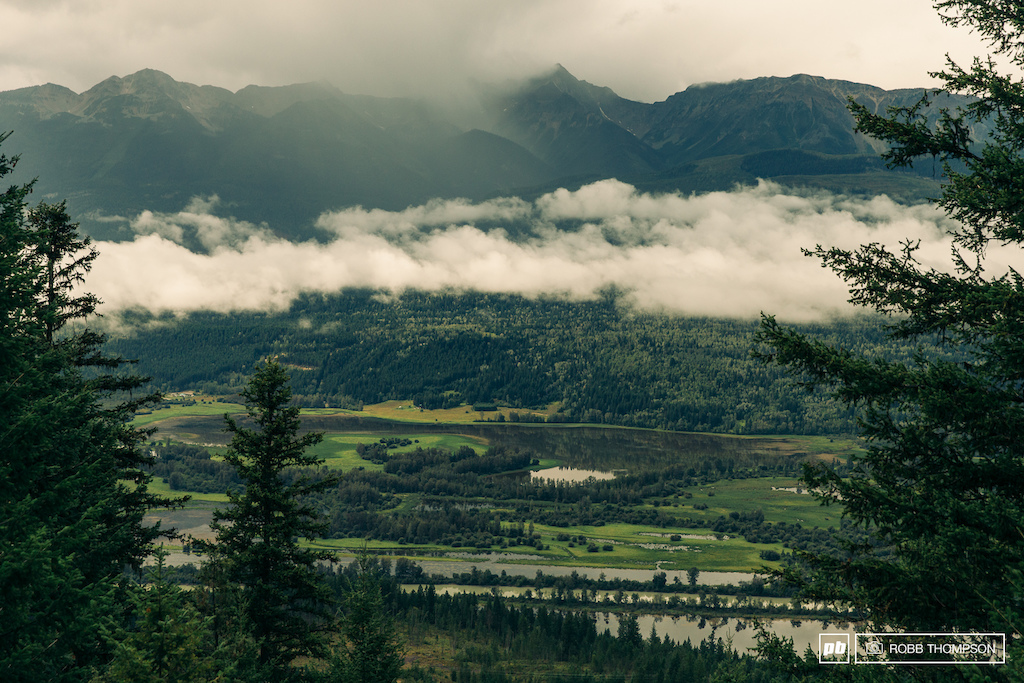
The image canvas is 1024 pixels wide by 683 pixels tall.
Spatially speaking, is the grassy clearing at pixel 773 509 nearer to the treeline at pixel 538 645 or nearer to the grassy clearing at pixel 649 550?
the grassy clearing at pixel 649 550

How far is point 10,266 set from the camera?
14953mm

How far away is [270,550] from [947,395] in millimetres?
21298

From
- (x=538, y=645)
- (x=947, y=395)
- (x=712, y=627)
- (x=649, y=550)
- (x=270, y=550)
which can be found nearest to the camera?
(x=947, y=395)

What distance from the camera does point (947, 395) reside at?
1362 centimetres

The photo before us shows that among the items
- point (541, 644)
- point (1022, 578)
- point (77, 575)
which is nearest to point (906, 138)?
point (1022, 578)

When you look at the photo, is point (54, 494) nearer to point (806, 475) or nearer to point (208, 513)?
point (806, 475)

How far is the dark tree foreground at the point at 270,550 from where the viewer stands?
1005 inches

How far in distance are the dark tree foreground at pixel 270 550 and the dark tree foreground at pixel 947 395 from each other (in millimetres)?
18297

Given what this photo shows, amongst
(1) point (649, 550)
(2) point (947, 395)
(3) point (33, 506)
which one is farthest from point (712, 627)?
(3) point (33, 506)

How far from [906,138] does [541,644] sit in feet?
304

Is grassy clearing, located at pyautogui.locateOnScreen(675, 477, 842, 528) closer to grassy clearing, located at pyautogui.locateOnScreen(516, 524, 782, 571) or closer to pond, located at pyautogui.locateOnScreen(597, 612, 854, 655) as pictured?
grassy clearing, located at pyautogui.locateOnScreen(516, 524, 782, 571)

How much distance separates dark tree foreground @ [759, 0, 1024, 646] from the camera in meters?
12.9

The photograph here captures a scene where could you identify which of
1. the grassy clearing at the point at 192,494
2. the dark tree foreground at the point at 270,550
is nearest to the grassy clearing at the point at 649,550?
the grassy clearing at the point at 192,494

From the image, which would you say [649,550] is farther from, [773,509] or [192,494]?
[192,494]
